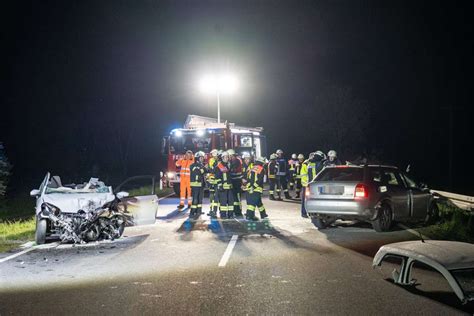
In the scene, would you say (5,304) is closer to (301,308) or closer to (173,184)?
(301,308)

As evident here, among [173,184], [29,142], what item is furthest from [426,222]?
[29,142]

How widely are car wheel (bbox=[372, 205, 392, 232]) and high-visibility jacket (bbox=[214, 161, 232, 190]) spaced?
4.23 metres

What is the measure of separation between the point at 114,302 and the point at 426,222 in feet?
29.0

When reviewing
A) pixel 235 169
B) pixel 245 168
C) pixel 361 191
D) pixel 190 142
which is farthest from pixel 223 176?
pixel 190 142

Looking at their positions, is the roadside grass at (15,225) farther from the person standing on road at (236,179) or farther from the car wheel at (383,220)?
the car wheel at (383,220)

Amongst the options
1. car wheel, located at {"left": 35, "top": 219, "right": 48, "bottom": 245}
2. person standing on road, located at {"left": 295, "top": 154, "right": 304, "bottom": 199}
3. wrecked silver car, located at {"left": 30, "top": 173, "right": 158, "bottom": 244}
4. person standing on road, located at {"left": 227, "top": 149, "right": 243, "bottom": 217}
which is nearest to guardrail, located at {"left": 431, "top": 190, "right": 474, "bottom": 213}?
person standing on road, located at {"left": 295, "top": 154, "right": 304, "bottom": 199}

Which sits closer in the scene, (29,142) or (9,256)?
(9,256)

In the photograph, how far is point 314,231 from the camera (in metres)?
11.3

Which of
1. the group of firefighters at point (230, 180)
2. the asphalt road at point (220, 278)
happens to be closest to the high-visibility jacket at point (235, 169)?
the group of firefighters at point (230, 180)

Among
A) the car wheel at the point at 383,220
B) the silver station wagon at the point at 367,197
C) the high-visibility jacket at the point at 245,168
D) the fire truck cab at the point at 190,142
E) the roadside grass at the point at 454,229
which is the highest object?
the fire truck cab at the point at 190,142

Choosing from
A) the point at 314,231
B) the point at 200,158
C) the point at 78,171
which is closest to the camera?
the point at 314,231

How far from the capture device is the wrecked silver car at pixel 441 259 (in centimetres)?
529

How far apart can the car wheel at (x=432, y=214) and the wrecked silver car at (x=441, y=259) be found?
18.3ft

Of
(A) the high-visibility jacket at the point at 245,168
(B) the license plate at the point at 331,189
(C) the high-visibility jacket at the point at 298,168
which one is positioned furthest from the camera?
(C) the high-visibility jacket at the point at 298,168
